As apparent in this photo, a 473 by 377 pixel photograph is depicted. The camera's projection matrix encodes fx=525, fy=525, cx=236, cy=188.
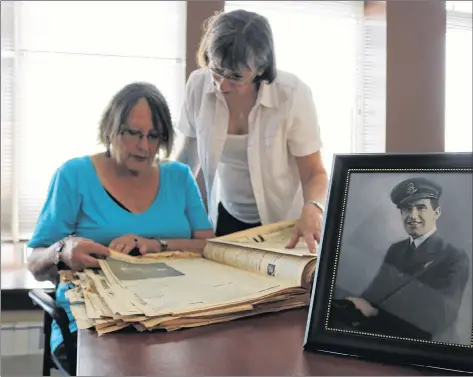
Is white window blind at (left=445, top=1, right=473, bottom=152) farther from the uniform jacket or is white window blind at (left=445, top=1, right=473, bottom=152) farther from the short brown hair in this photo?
the uniform jacket

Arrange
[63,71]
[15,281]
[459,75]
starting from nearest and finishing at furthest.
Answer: [15,281] < [63,71] < [459,75]

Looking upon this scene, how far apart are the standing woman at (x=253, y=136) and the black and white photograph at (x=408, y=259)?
0.75 m

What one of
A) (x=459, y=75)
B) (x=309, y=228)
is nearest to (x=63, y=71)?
(x=309, y=228)

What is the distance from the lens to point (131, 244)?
1135mm

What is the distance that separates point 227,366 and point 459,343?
219mm

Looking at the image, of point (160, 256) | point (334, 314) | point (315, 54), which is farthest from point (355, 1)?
point (334, 314)

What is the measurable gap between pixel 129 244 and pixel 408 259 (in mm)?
731

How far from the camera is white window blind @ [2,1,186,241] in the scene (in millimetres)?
2031

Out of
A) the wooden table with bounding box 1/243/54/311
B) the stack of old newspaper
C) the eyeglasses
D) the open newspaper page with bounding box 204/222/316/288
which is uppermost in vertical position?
the eyeglasses

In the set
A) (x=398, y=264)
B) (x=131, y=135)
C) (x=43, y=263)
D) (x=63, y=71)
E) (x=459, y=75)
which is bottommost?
(x=43, y=263)

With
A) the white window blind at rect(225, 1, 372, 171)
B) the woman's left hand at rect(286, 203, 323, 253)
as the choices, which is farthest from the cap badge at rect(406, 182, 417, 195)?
the white window blind at rect(225, 1, 372, 171)

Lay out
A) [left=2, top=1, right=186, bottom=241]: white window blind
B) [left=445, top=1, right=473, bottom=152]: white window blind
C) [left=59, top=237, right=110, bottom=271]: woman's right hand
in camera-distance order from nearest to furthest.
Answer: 1. [left=59, top=237, right=110, bottom=271]: woman's right hand
2. [left=2, top=1, right=186, bottom=241]: white window blind
3. [left=445, top=1, right=473, bottom=152]: white window blind

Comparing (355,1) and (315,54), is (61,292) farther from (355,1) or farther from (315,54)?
(355,1)

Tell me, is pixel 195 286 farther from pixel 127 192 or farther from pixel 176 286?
pixel 127 192
